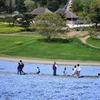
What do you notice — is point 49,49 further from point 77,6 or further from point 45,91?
point 77,6

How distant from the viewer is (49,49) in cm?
6047

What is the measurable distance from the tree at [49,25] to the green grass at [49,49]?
1819 millimetres

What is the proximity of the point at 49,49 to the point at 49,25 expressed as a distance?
10.1 metres

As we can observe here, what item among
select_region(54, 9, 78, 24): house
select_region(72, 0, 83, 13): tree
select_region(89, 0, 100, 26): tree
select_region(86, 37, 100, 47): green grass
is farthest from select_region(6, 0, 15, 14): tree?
select_region(86, 37, 100, 47): green grass

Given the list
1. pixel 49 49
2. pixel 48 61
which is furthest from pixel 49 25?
pixel 48 61

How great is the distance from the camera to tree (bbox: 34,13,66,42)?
68.4m

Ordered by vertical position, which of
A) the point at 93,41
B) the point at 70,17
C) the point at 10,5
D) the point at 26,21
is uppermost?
the point at 10,5

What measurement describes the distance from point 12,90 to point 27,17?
6973 cm

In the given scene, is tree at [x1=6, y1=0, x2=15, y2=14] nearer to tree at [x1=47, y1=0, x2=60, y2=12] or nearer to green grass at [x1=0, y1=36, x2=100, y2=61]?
tree at [x1=47, y1=0, x2=60, y2=12]

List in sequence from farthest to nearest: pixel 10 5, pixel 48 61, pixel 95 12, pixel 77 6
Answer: pixel 10 5, pixel 77 6, pixel 95 12, pixel 48 61

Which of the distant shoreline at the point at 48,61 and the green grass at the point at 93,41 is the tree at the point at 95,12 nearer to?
the green grass at the point at 93,41

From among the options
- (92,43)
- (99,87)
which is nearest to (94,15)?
(92,43)

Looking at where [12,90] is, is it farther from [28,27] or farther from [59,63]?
[28,27]

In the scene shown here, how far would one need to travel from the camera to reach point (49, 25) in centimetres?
6900
